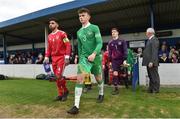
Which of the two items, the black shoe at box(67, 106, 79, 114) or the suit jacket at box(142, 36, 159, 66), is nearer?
the black shoe at box(67, 106, 79, 114)

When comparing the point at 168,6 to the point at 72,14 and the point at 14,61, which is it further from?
the point at 14,61

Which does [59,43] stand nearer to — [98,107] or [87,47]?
[87,47]

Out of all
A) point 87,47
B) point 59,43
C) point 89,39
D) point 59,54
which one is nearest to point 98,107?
point 87,47

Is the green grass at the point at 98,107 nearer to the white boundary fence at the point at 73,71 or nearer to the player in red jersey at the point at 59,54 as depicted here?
the player in red jersey at the point at 59,54

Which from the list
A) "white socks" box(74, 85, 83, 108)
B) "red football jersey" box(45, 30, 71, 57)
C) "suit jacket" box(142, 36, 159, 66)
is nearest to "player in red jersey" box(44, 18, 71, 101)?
"red football jersey" box(45, 30, 71, 57)

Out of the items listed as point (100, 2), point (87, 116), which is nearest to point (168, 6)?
point (100, 2)

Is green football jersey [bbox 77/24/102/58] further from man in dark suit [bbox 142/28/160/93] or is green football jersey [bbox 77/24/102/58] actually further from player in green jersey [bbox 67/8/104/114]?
man in dark suit [bbox 142/28/160/93]

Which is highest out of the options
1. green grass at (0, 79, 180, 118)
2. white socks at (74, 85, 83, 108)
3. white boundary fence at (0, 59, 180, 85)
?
white boundary fence at (0, 59, 180, 85)

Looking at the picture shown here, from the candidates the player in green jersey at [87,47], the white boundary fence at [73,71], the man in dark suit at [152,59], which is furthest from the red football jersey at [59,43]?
the white boundary fence at [73,71]

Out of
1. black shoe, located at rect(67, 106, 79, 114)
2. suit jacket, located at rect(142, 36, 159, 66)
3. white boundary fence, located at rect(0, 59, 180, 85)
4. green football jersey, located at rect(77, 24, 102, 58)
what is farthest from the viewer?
white boundary fence, located at rect(0, 59, 180, 85)

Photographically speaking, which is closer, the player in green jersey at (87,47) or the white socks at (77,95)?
the white socks at (77,95)

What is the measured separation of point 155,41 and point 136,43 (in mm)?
12654

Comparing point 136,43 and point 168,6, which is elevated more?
point 168,6

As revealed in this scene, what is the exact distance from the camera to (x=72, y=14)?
58.3 feet
